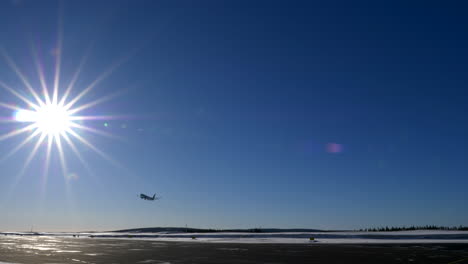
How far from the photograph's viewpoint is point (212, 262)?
22438 mm

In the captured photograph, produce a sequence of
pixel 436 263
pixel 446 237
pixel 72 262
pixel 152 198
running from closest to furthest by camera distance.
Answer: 1. pixel 436 263
2. pixel 72 262
3. pixel 446 237
4. pixel 152 198

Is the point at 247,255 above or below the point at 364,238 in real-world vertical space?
below

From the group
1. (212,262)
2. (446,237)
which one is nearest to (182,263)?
(212,262)

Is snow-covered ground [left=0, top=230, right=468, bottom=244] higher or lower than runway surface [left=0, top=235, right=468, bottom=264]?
higher

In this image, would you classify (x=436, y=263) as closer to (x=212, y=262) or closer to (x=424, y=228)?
(x=212, y=262)

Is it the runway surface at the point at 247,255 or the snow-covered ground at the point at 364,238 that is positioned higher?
the snow-covered ground at the point at 364,238

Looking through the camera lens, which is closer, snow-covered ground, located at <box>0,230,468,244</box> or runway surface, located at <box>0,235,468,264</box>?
runway surface, located at <box>0,235,468,264</box>

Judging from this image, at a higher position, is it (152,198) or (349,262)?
(152,198)

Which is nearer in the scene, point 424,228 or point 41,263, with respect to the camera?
point 41,263

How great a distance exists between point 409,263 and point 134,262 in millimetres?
15263

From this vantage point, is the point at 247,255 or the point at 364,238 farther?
the point at 364,238

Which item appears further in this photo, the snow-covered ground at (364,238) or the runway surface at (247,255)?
the snow-covered ground at (364,238)


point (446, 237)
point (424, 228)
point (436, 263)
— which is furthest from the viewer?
point (424, 228)

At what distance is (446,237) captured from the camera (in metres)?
52.8
